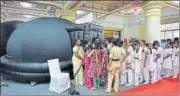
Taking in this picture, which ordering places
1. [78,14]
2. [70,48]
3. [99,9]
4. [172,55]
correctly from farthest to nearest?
[78,14] → [99,9] → [70,48] → [172,55]

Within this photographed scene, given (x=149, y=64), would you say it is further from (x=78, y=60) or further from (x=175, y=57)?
(x=78, y=60)

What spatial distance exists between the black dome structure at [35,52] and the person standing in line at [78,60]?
1.93 ft

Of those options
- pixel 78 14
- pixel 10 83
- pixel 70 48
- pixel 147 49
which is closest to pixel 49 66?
pixel 70 48

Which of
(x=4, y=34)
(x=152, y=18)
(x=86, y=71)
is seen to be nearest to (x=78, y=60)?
(x=86, y=71)

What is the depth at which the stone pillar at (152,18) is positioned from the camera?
21.0ft

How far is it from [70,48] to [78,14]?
4184 mm

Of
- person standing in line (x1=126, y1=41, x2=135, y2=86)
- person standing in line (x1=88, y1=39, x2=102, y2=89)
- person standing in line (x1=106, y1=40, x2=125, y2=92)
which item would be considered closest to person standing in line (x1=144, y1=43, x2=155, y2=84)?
person standing in line (x1=126, y1=41, x2=135, y2=86)

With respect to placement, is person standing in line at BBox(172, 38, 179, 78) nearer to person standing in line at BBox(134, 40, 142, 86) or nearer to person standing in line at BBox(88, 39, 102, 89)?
person standing in line at BBox(134, 40, 142, 86)

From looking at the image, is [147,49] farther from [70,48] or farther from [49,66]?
[49,66]

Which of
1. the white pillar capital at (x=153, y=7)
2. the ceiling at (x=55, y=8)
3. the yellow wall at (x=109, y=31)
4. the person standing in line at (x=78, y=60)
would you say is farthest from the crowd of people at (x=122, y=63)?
the yellow wall at (x=109, y=31)

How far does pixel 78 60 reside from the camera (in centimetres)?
408

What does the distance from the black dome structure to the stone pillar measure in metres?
3.38

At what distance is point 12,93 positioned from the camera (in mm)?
3748

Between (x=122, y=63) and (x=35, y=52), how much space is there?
2295 millimetres
